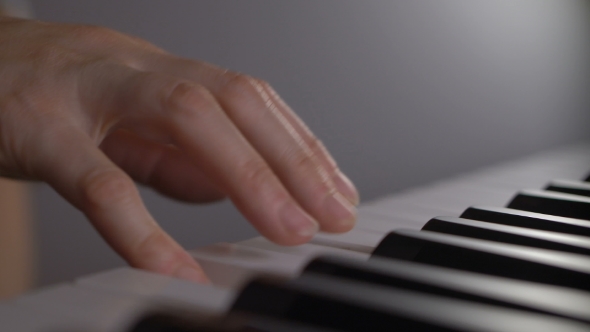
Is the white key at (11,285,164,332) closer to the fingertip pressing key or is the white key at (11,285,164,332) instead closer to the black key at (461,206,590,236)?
the fingertip pressing key

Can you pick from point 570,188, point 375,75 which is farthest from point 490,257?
point 375,75

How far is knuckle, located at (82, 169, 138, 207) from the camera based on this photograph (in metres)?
0.40

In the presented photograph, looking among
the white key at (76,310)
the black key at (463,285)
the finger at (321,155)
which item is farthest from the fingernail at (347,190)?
the white key at (76,310)

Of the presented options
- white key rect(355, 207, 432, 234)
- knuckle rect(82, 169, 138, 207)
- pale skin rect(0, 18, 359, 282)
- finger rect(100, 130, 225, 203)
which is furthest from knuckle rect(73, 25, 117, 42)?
white key rect(355, 207, 432, 234)

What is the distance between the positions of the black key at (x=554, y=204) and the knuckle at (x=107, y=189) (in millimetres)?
462

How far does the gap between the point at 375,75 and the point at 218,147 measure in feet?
3.87

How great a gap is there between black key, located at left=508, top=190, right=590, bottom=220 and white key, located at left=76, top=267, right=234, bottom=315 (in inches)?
17.8

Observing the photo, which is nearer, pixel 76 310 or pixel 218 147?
pixel 76 310

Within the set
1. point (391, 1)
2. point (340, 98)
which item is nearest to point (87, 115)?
point (340, 98)

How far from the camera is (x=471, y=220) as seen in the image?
530 mm

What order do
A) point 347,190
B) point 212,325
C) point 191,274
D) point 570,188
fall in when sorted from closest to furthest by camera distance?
point 212,325 → point 191,274 → point 347,190 → point 570,188

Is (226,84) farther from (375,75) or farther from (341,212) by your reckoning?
(375,75)

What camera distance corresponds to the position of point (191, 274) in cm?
36

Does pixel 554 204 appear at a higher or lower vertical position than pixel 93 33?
lower
